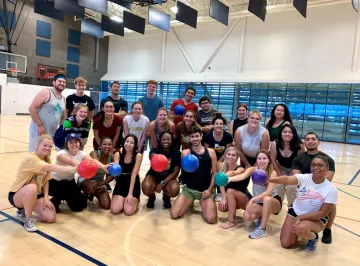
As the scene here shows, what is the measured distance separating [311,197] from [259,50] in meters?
14.0

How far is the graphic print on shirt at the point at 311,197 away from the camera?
9.59ft

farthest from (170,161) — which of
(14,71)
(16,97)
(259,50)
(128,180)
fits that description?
(14,71)

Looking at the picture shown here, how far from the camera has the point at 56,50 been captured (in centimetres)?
2019

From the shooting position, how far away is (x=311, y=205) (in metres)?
2.96

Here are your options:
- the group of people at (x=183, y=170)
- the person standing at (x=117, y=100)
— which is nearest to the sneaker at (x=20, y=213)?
the group of people at (x=183, y=170)

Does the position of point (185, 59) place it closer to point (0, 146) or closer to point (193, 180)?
point (0, 146)

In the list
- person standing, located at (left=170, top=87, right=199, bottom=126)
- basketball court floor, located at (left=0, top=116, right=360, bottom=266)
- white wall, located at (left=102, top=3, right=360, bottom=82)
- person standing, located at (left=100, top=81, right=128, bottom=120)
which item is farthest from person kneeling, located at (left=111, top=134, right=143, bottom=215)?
white wall, located at (left=102, top=3, right=360, bottom=82)

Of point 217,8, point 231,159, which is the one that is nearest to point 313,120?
point 217,8

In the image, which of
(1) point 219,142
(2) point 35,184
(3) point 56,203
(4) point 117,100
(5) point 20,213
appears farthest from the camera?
(4) point 117,100

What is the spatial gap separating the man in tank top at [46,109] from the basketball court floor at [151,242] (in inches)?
36.5

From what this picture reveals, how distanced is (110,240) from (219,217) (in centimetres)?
140

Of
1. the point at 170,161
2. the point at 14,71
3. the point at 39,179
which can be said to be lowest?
the point at 39,179

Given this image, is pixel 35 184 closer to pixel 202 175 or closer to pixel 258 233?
pixel 202 175

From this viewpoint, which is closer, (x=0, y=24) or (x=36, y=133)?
(x=36, y=133)
